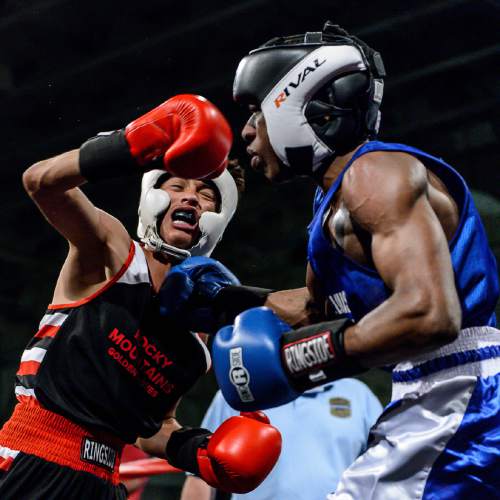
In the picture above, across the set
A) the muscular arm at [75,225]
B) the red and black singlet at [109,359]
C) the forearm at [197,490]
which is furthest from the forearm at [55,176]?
the forearm at [197,490]

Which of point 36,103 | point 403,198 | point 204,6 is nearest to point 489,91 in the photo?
point 204,6

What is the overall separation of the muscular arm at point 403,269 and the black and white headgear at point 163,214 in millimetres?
1077

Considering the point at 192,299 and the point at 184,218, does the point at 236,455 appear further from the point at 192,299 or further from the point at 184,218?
the point at 184,218

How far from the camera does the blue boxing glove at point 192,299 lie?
2.18 metres

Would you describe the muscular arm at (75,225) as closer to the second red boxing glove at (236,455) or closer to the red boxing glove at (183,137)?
the red boxing glove at (183,137)

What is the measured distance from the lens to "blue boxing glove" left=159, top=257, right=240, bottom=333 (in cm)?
218

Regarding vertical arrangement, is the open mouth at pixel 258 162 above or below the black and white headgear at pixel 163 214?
above

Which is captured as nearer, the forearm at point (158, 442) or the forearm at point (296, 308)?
the forearm at point (296, 308)

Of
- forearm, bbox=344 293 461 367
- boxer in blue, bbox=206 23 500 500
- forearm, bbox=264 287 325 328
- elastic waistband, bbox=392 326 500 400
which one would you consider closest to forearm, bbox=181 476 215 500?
forearm, bbox=264 287 325 328

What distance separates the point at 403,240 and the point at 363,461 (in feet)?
1.67

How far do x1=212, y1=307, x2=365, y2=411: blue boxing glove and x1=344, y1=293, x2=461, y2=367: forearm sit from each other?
0.13 feet

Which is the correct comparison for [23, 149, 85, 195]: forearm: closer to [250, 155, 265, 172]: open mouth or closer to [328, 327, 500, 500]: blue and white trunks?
[250, 155, 265, 172]: open mouth

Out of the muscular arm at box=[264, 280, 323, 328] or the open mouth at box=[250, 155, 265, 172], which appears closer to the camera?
the open mouth at box=[250, 155, 265, 172]

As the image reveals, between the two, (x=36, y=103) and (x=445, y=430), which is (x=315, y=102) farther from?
(x=36, y=103)
